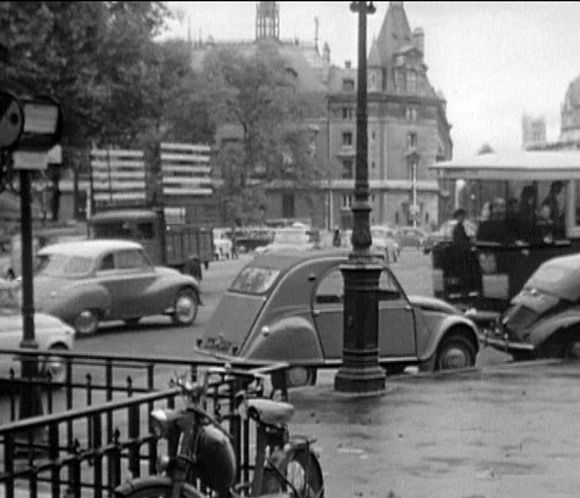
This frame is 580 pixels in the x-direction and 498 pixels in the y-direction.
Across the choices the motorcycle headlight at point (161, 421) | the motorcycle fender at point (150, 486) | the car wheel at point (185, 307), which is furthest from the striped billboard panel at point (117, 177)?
the motorcycle fender at point (150, 486)

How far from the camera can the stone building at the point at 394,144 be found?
6538 centimetres

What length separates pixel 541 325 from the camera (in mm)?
18031

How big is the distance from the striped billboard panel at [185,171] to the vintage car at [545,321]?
75.6ft

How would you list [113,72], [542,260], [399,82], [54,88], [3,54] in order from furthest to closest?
1. [399,82]
2. [113,72]
3. [54,88]
4. [542,260]
5. [3,54]

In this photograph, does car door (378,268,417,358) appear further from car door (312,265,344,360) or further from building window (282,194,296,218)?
building window (282,194,296,218)

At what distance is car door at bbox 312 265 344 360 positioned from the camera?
1566 centimetres

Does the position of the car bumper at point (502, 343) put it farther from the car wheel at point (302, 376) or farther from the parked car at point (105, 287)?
the parked car at point (105, 287)

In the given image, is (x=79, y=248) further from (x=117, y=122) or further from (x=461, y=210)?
(x=117, y=122)

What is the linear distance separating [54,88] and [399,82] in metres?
20.2

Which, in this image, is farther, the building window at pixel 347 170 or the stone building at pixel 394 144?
the building window at pixel 347 170

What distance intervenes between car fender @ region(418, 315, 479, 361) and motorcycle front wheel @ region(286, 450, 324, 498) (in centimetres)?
873

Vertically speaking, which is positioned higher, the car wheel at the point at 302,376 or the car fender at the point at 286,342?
the car fender at the point at 286,342

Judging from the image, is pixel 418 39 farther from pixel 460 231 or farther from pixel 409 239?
pixel 460 231

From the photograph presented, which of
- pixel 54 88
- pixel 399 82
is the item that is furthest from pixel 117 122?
pixel 399 82
